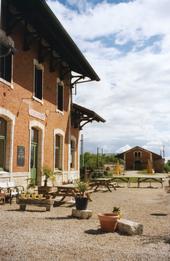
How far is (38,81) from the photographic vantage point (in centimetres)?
1584

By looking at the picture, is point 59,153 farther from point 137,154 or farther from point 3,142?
point 137,154

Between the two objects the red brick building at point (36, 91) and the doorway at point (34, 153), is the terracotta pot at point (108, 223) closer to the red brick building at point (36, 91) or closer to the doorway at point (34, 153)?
the red brick building at point (36, 91)

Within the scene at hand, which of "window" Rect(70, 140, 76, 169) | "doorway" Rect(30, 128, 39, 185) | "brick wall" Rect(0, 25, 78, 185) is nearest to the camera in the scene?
"brick wall" Rect(0, 25, 78, 185)

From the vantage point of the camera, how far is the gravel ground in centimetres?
572

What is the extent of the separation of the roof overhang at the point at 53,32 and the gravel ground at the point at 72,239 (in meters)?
6.18

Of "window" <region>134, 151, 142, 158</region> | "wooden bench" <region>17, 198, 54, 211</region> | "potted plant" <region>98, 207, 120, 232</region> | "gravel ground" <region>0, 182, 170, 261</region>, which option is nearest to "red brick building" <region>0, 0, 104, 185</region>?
"wooden bench" <region>17, 198, 54, 211</region>

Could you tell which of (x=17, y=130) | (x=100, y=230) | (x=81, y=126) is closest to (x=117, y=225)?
(x=100, y=230)

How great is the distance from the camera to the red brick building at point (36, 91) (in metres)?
12.9

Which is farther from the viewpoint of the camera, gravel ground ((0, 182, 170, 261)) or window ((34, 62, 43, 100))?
window ((34, 62, 43, 100))

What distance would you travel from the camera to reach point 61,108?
1859 centimetres

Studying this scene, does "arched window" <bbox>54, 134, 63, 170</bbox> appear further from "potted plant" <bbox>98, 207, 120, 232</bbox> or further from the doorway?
"potted plant" <bbox>98, 207, 120, 232</bbox>

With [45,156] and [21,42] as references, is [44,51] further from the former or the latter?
[45,156]

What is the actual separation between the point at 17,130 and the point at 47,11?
3.90m

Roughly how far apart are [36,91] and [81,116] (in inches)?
239
